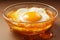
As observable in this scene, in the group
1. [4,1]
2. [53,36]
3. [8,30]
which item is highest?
[4,1]

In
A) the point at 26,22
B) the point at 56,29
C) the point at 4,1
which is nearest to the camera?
the point at 26,22

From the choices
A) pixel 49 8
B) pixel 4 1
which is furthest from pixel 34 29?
pixel 4 1

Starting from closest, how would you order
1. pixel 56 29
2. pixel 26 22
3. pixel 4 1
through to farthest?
pixel 26 22 → pixel 56 29 → pixel 4 1

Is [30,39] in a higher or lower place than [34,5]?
lower

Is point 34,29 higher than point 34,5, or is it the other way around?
point 34,5

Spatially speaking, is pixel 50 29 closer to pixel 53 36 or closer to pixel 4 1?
pixel 53 36

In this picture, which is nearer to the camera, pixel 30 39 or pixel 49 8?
pixel 30 39

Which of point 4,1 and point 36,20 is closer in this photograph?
point 36,20

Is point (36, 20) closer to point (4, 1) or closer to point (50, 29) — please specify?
point (50, 29)

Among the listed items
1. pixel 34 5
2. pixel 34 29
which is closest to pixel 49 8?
pixel 34 5
